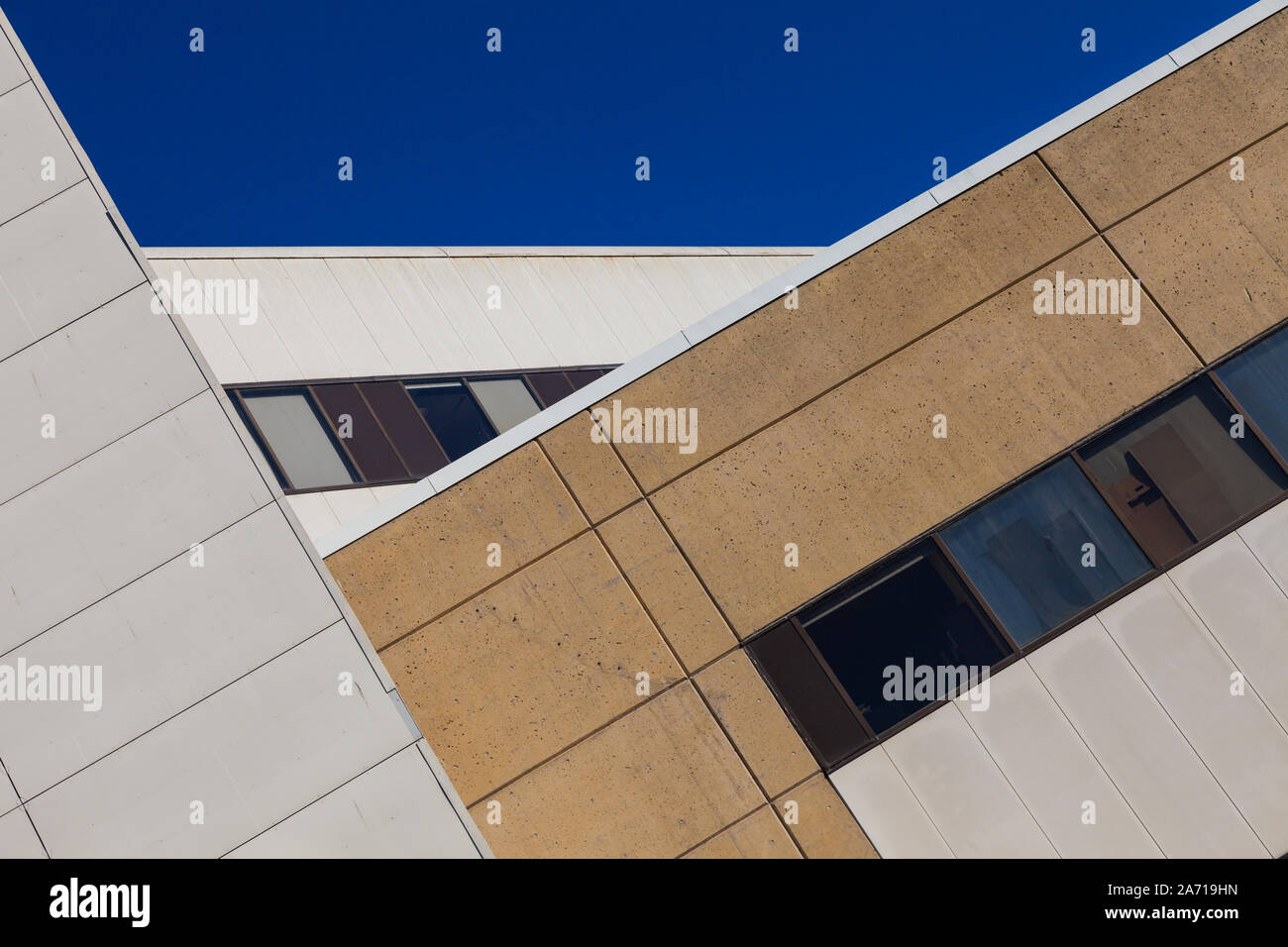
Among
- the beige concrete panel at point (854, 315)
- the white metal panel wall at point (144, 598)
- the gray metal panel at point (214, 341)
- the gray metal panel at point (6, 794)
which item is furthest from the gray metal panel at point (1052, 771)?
the gray metal panel at point (214, 341)

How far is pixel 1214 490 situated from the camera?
1128 centimetres

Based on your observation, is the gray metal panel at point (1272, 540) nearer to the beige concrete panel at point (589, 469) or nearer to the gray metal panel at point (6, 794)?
the beige concrete panel at point (589, 469)

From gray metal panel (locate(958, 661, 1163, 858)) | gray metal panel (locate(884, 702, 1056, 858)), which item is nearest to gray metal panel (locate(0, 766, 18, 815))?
gray metal panel (locate(884, 702, 1056, 858))

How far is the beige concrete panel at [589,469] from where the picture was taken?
11.4m

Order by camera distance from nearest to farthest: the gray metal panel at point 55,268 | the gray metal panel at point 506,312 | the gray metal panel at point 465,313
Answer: the gray metal panel at point 55,268 → the gray metal panel at point 465,313 → the gray metal panel at point 506,312

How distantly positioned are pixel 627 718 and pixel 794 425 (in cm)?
332

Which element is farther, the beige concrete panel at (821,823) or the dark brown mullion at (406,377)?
the dark brown mullion at (406,377)

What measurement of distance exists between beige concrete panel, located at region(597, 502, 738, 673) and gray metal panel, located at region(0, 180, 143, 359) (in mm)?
5165

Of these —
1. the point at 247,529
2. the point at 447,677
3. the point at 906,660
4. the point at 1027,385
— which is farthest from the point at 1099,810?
the point at 247,529

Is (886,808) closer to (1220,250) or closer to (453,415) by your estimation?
(1220,250)

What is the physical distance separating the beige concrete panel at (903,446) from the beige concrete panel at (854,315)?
21 centimetres

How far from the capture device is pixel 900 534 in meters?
11.3

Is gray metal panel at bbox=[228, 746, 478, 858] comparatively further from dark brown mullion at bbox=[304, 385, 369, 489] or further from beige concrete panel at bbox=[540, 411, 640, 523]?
dark brown mullion at bbox=[304, 385, 369, 489]
